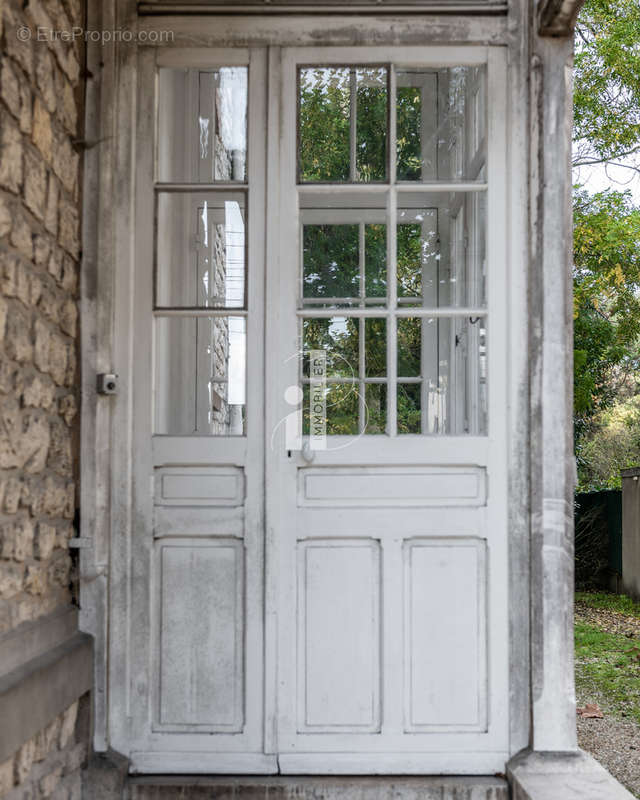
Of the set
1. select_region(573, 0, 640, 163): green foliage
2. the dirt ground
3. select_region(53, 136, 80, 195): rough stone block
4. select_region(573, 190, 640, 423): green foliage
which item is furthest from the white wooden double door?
select_region(573, 0, 640, 163): green foliage

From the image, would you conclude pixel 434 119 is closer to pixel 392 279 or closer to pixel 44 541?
pixel 392 279

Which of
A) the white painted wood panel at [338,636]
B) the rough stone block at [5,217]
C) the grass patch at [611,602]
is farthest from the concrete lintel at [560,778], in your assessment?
the grass patch at [611,602]

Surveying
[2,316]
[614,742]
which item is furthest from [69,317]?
[614,742]

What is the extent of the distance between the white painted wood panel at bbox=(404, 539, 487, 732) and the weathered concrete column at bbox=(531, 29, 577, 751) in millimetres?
191

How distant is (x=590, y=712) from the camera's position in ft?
14.9

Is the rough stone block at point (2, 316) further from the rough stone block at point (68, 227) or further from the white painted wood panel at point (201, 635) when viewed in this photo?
the white painted wood panel at point (201, 635)

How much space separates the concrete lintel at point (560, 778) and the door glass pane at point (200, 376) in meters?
1.46

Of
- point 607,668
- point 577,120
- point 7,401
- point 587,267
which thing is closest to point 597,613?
point 607,668

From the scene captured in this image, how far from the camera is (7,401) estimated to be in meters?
2.16

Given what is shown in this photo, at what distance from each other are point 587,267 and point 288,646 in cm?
674

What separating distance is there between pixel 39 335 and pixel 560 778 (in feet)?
7.06

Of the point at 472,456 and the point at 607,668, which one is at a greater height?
the point at 472,456

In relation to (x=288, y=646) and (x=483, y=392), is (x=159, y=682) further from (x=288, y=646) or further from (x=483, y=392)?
(x=483, y=392)

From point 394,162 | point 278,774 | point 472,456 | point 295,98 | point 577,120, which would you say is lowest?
point 278,774
